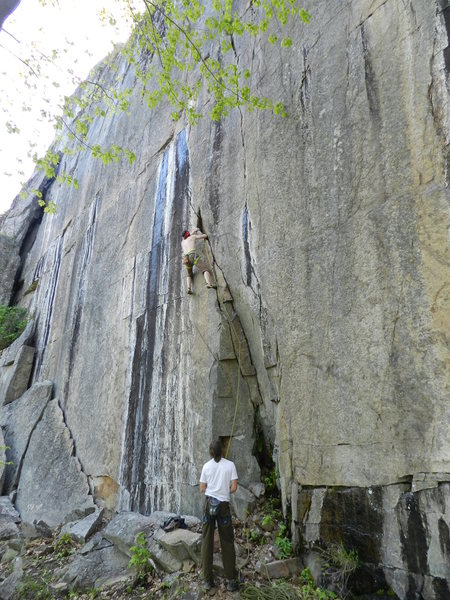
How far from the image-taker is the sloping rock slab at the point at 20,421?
9195 millimetres

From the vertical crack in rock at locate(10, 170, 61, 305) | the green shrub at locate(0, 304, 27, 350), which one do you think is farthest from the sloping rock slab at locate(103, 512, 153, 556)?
the vertical crack in rock at locate(10, 170, 61, 305)

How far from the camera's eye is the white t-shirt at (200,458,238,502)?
4051mm

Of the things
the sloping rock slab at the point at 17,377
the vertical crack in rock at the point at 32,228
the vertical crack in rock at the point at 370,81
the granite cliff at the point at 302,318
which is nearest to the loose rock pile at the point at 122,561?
the granite cliff at the point at 302,318

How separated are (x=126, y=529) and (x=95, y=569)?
0.53 m

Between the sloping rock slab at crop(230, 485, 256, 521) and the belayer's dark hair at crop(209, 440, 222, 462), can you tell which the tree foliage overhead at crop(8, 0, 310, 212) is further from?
the sloping rock slab at crop(230, 485, 256, 521)

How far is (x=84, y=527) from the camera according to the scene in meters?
6.27

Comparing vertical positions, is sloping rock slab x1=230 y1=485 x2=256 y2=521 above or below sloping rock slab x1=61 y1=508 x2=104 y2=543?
above

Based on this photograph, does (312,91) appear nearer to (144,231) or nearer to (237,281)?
(237,281)

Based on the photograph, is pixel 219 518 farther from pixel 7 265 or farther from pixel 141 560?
pixel 7 265

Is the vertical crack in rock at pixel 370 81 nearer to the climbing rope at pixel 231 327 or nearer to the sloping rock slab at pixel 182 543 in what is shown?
the climbing rope at pixel 231 327

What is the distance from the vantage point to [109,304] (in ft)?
29.1

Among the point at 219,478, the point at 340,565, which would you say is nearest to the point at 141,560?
the point at 219,478

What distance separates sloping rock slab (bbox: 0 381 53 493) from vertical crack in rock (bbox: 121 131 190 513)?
12.5 feet

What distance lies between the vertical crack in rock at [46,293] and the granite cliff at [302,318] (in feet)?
9.97
